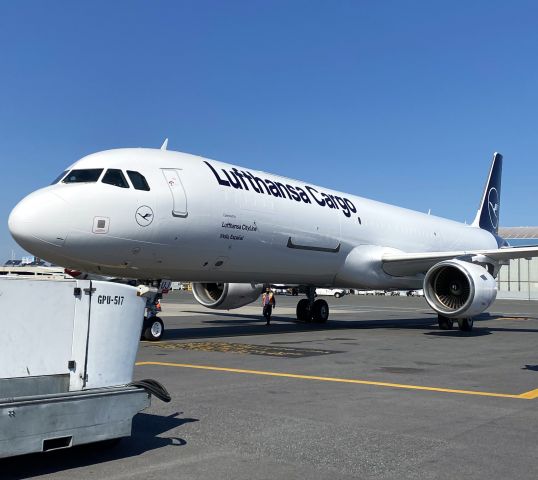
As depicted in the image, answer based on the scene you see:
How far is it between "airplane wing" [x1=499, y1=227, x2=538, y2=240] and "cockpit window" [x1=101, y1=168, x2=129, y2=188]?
301 ft

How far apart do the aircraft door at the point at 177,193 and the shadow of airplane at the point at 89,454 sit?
828cm

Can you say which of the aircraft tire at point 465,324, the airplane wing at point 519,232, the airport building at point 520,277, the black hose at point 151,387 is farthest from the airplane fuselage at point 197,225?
the airplane wing at point 519,232

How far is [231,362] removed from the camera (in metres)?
11.0

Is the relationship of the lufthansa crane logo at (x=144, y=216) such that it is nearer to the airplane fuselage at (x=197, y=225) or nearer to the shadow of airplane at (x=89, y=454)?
the airplane fuselage at (x=197, y=225)

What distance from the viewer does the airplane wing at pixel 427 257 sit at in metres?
19.3

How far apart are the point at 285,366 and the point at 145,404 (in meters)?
5.52

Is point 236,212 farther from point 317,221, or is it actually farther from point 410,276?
point 410,276

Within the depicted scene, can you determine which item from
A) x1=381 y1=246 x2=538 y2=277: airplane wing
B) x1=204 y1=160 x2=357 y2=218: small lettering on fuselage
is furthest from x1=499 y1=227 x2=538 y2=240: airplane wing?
x1=204 y1=160 x2=357 y2=218: small lettering on fuselage

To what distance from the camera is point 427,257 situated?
19.7m

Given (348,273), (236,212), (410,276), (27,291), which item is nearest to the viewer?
(27,291)

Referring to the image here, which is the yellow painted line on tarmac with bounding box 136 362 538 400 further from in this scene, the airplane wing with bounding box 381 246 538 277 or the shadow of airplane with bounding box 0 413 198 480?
the airplane wing with bounding box 381 246 538 277

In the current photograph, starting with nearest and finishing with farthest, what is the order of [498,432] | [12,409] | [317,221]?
[12,409], [498,432], [317,221]

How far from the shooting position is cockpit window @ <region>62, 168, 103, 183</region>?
1342cm

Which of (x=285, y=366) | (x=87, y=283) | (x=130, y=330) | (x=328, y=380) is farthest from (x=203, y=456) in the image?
(x=285, y=366)
